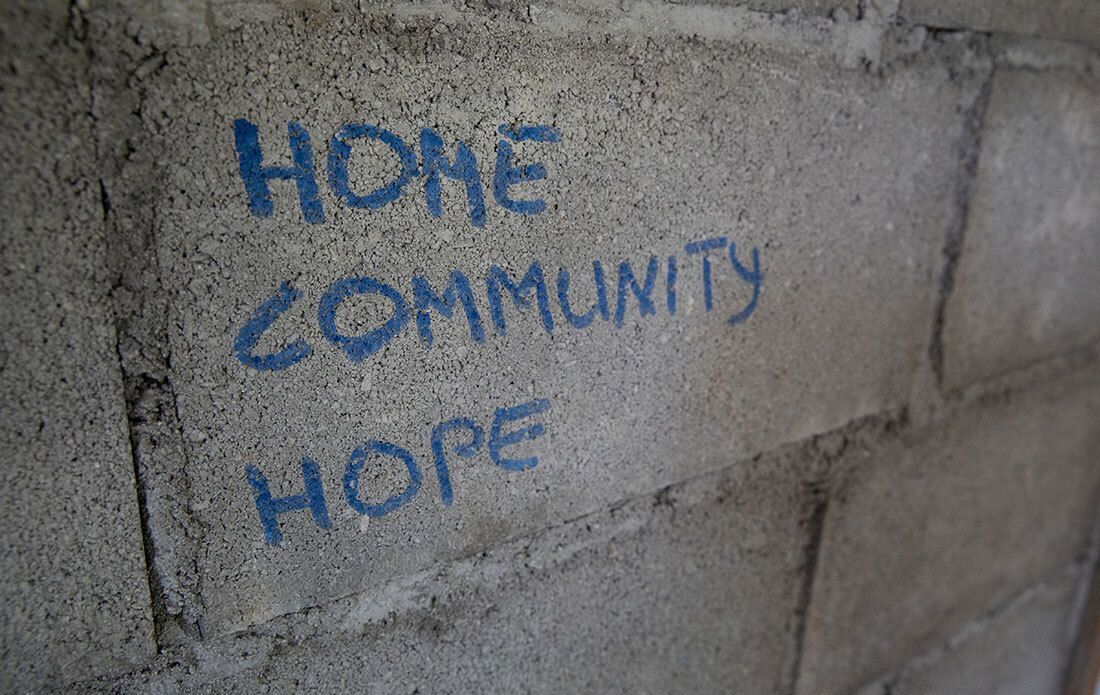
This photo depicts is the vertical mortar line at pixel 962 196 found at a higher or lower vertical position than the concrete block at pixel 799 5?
lower

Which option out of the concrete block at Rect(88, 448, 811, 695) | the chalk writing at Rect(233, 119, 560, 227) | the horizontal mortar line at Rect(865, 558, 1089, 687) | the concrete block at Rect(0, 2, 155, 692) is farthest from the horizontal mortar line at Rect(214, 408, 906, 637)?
the horizontal mortar line at Rect(865, 558, 1089, 687)

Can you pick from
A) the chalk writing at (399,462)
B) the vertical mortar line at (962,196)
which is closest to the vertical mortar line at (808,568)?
the vertical mortar line at (962,196)

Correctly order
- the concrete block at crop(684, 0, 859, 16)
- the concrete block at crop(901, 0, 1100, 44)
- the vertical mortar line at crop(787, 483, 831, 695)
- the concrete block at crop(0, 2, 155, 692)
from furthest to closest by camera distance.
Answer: the vertical mortar line at crop(787, 483, 831, 695) < the concrete block at crop(901, 0, 1100, 44) < the concrete block at crop(684, 0, 859, 16) < the concrete block at crop(0, 2, 155, 692)

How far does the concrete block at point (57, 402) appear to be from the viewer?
0.42 meters

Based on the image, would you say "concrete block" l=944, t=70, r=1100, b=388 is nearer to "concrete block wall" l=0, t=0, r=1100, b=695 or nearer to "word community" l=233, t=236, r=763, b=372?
"concrete block wall" l=0, t=0, r=1100, b=695

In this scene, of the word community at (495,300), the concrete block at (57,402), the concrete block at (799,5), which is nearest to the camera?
the concrete block at (57,402)

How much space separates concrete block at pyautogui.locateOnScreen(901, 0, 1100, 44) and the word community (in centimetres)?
36

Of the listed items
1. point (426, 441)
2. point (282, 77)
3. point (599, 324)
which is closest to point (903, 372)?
point (599, 324)

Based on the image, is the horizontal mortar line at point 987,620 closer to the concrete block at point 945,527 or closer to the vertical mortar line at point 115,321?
the concrete block at point 945,527

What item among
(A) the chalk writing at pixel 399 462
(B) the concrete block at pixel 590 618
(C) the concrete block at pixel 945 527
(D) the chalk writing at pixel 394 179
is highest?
(D) the chalk writing at pixel 394 179

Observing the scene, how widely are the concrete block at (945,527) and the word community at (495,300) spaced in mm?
446

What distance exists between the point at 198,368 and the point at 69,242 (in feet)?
0.36

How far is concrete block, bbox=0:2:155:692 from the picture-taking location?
1.38 feet

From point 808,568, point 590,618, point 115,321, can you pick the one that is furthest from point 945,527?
point 115,321
